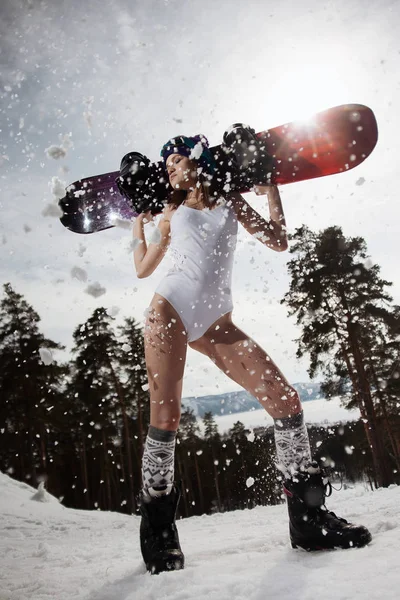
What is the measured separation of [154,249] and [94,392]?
21791mm

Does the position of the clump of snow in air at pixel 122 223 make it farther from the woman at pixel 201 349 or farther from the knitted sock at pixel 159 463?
the knitted sock at pixel 159 463

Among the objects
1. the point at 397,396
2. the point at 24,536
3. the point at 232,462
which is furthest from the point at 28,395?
the point at 232,462

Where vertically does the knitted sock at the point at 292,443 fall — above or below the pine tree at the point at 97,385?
below

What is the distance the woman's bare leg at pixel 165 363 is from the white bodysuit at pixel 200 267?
6 centimetres

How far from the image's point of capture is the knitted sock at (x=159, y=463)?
198cm

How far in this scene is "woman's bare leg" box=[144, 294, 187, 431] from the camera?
200 cm

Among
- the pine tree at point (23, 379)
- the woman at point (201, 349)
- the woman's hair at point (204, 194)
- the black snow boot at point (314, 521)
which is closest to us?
the black snow boot at point (314, 521)

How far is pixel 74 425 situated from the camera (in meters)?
27.0

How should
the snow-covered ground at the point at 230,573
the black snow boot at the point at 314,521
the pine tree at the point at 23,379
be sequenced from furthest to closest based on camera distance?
the pine tree at the point at 23,379 < the black snow boot at the point at 314,521 < the snow-covered ground at the point at 230,573

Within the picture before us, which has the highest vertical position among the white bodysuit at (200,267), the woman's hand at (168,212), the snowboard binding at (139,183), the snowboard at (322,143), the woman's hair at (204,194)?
the snowboard at (322,143)

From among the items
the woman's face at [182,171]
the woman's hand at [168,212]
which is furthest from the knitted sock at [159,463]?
the woman's face at [182,171]

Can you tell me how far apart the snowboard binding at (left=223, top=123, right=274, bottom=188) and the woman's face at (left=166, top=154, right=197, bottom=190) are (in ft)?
0.84

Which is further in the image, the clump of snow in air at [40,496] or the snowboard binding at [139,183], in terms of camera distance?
the clump of snow in air at [40,496]

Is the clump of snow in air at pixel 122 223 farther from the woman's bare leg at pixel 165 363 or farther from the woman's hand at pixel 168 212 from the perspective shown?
the woman's bare leg at pixel 165 363
